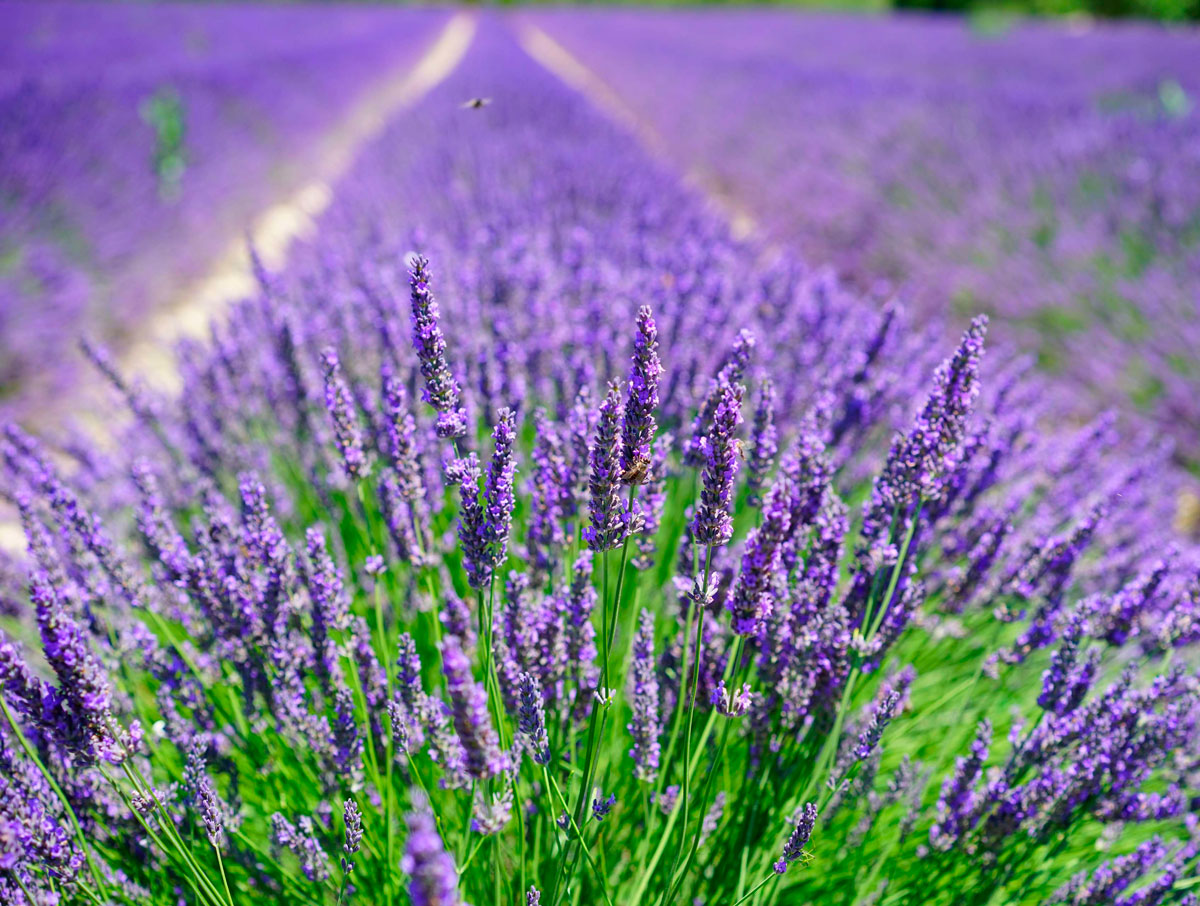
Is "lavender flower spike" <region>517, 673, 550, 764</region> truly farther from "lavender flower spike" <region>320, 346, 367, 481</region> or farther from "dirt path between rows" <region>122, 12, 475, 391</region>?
"dirt path between rows" <region>122, 12, 475, 391</region>

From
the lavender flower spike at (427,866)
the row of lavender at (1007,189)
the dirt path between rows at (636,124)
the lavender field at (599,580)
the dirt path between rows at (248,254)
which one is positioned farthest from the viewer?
the dirt path between rows at (636,124)

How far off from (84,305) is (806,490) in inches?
217

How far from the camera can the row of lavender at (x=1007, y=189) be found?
4.07 m

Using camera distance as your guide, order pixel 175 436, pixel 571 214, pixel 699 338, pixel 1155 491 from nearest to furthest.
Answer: pixel 699 338 < pixel 1155 491 < pixel 175 436 < pixel 571 214

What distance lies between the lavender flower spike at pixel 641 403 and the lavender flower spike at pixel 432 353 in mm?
241

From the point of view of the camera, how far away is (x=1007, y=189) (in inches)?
216

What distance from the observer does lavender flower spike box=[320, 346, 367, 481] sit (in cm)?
109

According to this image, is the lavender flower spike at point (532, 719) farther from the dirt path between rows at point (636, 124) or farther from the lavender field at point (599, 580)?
the dirt path between rows at point (636, 124)

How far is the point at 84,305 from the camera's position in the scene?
479 cm

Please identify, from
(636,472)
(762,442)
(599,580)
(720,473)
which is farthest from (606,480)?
(599,580)

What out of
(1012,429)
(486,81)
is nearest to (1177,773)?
(1012,429)

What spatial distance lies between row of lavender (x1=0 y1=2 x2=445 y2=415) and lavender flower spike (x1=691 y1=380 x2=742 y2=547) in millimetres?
4780

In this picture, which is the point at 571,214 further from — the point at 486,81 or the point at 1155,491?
the point at 486,81

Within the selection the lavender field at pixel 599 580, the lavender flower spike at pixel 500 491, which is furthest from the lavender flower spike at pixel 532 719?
the lavender flower spike at pixel 500 491
